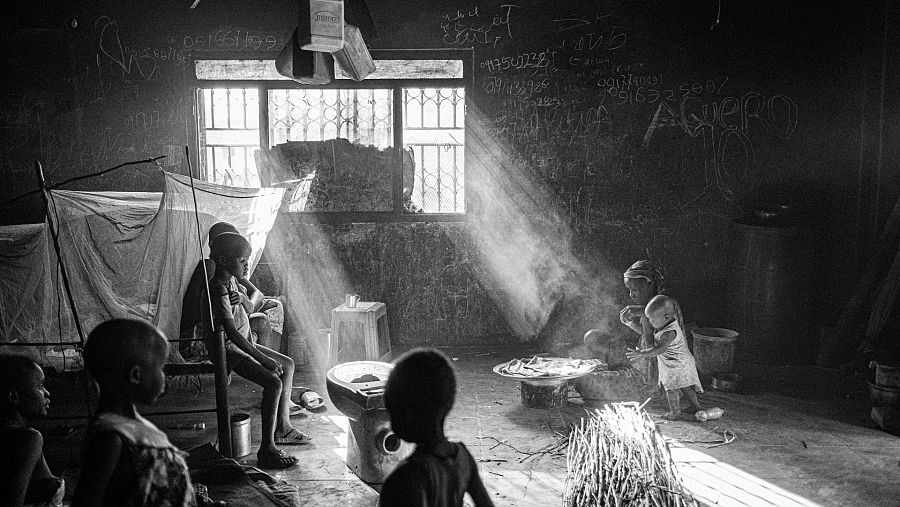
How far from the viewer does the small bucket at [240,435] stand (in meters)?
5.41

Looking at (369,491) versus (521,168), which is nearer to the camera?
(369,491)

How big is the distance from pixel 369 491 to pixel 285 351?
357cm

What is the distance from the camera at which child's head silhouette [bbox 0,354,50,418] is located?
10.2 feet

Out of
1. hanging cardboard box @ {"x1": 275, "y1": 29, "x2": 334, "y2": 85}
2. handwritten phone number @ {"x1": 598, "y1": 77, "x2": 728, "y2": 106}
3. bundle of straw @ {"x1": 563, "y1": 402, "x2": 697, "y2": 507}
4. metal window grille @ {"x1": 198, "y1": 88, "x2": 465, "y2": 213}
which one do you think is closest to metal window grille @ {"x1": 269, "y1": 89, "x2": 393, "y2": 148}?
metal window grille @ {"x1": 198, "y1": 88, "x2": 465, "y2": 213}

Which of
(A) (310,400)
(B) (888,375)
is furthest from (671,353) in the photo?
(A) (310,400)

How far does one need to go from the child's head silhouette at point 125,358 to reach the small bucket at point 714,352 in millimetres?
6153

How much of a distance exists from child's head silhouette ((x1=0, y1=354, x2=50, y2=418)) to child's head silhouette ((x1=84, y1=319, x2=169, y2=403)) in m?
0.98

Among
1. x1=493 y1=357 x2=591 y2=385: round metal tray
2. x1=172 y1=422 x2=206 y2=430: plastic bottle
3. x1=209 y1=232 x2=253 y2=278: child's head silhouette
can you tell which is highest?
x1=209 y1=232 x2=253 y2=278: child's head silhouette

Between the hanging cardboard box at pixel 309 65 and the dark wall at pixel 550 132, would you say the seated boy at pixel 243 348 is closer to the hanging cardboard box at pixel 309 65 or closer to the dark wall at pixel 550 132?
the hanging cardboard box at pixel 309 65

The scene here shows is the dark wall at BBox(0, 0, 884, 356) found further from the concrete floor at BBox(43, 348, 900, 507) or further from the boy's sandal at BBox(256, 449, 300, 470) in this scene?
the boy's sandal at BBox(256, 449, 300, 470)

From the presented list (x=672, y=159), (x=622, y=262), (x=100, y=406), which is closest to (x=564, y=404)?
(x=622, y=262)

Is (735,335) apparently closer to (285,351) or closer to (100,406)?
(285,351)

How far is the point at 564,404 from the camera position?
6676mm

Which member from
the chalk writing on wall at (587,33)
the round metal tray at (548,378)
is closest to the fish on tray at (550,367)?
the round metal tray at (548,378)
